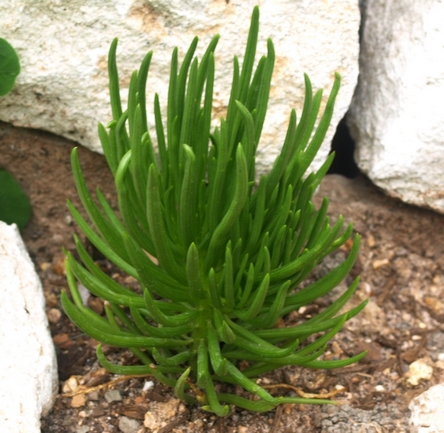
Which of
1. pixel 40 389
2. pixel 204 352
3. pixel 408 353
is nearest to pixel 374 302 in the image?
pixel 408 353

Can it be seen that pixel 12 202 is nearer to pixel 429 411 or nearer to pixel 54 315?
pixel 54 315

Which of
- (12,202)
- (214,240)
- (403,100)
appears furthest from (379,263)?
(12,202)

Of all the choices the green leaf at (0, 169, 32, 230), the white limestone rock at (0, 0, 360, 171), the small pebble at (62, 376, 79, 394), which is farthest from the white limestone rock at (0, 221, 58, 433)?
the white limestone rock at (0, 0, 360, 171)

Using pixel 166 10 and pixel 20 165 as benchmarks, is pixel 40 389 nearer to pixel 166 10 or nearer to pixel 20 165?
pixel 20 165

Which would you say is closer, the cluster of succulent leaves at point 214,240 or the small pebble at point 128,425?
the cluster of succulent leaves at point 214,240

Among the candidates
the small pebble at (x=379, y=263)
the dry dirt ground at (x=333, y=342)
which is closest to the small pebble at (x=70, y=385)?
the dry dirt ground at (x=333, y=342)

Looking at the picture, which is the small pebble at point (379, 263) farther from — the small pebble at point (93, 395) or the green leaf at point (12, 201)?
the green leaf at point (12, 201)
